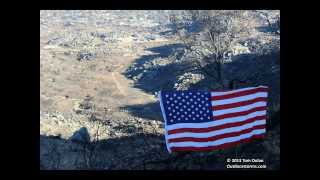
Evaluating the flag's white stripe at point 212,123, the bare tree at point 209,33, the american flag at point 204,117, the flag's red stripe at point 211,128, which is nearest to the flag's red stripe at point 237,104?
the american flag at point 204,117

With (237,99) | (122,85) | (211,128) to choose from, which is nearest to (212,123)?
(211,128)

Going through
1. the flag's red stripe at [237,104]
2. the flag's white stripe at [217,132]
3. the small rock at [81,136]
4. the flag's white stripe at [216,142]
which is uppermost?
the flag's red stripe at [237,104]

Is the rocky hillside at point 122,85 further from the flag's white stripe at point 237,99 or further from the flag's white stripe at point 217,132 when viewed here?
the flag's white stripe at point 237,99

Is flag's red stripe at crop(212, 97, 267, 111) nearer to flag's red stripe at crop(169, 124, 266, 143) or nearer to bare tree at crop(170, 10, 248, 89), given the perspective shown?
flag's red stripe at crop(169, 124, 266, 143)

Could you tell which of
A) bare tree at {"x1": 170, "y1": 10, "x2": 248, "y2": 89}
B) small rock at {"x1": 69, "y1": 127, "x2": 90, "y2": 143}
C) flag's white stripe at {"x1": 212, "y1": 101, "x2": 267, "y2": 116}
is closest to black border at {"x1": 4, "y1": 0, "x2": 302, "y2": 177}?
flag's white stripe at {"x1": 212, "y1": 101, "x2": 267, "y2": 116}

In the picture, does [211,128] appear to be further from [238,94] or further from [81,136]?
[81,136]
